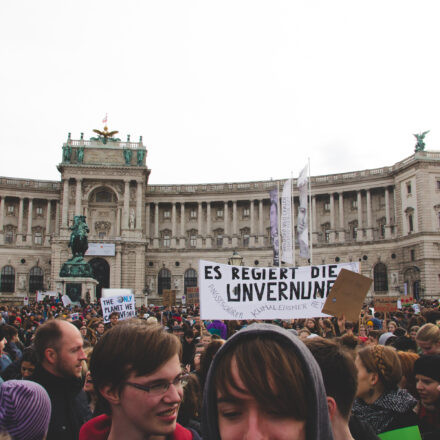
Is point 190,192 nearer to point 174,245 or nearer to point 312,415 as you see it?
point 174,245

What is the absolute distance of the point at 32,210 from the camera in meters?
72.5

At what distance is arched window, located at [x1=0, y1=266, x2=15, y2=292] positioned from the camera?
68.1m

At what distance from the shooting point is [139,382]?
3.12 meters

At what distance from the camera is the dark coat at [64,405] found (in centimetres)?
437

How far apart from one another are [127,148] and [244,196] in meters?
18.2

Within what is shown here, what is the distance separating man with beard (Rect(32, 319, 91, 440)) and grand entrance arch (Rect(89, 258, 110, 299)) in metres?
62.1

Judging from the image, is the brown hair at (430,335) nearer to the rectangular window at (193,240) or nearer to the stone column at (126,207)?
the stone column at (126,207)

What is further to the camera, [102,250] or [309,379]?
[102,250]

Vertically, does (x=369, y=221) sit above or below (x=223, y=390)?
above

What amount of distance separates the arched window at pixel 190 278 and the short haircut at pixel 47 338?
66525mm

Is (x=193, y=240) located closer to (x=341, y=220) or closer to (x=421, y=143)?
(x=341, y=220)

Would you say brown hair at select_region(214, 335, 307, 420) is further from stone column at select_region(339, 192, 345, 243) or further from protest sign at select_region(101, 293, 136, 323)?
stone column at select_region(339, 192, 345, 243)

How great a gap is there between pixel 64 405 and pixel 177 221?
2791 inches

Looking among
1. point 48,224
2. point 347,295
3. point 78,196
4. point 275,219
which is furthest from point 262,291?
point 48,224
